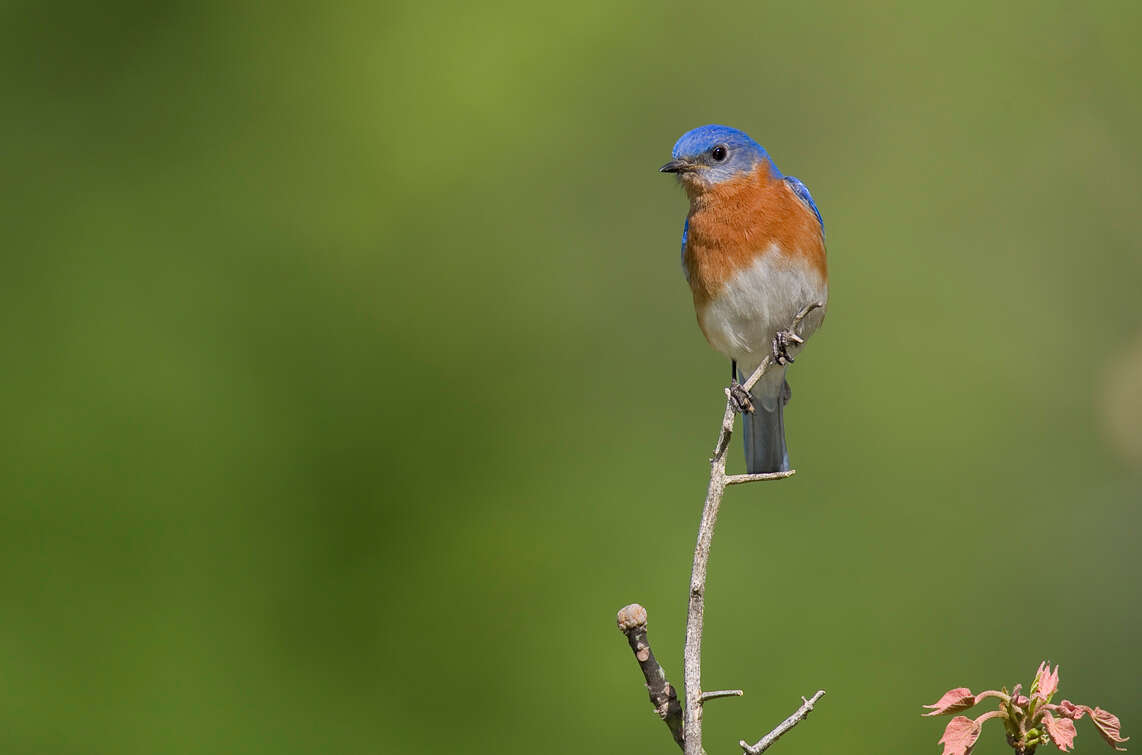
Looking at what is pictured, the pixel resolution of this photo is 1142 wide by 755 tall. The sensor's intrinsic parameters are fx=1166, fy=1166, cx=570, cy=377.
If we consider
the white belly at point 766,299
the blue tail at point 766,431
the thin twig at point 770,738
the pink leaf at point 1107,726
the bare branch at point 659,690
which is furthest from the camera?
the blue tail at point 766,431

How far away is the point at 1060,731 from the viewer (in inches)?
59.6

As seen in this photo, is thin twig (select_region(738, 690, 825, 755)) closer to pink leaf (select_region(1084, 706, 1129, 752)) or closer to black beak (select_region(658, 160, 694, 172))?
pink leaf (select_region(1084, 706, 1129, 752))

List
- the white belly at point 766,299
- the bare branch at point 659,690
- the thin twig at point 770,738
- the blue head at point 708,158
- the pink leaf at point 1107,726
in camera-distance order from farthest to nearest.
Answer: the blue head at point 708,158 < the white belly at point 766,299 < the bare branch at point 659,690 < the thin twig at point 770,738 < the pink leaf at point 1107,726

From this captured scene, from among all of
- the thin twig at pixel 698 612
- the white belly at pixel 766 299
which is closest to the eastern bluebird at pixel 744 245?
the white belly at pixel 766 299

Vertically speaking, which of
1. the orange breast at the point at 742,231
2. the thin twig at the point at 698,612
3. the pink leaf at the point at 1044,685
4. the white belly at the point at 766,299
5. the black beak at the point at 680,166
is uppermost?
the black beak at the point at 680,166

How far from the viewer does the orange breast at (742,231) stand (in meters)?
4.16

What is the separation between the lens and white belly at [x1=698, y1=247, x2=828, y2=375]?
13.6 feet

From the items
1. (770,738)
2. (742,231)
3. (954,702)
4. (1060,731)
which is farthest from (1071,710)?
(742,231)

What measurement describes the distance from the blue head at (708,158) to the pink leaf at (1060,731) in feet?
9.68

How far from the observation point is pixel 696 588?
173cm

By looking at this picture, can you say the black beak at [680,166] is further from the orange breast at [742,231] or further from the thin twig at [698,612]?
the thin twig at [698,612]

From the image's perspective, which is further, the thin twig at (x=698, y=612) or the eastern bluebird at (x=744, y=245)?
the eastern bluebird at (x=744, y=245)

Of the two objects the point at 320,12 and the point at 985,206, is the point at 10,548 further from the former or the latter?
the point at 985,206

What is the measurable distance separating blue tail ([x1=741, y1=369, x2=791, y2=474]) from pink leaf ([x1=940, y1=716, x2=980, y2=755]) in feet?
9.60
